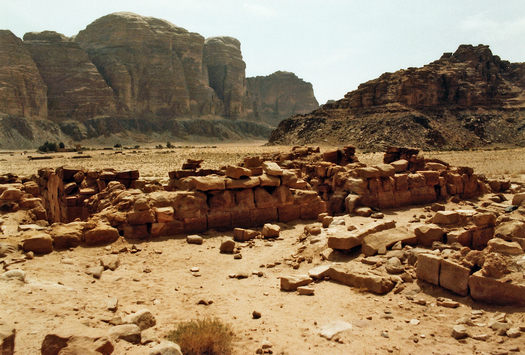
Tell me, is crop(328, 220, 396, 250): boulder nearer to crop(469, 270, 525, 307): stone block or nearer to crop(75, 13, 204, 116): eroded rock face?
crop(469, 270, 525, 307): stone block

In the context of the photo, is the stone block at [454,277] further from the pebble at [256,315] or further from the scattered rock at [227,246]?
the scattered rock at [227,246]

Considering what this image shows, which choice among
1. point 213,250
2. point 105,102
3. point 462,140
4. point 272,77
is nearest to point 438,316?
point 213,250

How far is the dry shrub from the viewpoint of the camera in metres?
4.65

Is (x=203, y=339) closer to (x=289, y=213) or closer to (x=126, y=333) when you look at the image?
(x=126, y=333)

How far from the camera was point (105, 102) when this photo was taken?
340ft

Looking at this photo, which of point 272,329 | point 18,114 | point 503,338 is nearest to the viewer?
point 503,338

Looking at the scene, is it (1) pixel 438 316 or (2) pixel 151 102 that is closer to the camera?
(1) pixel 438 316

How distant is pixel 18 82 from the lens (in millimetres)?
87438

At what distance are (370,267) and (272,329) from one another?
2.63 meters

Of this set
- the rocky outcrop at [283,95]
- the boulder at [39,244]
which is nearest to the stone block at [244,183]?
the boulder at [39,244]

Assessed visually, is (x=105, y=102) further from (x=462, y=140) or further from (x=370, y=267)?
(x=370, y=267)

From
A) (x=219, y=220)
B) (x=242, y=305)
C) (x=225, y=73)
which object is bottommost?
(x=242, y=305)

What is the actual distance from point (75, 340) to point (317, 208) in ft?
29.0

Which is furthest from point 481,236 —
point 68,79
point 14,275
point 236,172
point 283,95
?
point 283,95
